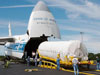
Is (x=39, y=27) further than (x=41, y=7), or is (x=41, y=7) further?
(x=41, y=7)

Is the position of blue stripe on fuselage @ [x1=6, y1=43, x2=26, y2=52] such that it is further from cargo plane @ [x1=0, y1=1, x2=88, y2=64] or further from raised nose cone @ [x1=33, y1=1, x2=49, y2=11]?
raised nose cone @ [x1=33, y1=1, x2=49, y2=11]

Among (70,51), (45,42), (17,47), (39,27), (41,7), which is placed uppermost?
(41,7)

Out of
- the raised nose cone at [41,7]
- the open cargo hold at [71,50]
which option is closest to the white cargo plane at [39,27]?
the raised nose cone at [41,7]

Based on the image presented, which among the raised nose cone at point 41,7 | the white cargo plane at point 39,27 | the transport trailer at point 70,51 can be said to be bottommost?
the transport trailer at point 70,51

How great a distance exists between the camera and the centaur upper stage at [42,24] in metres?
23.9

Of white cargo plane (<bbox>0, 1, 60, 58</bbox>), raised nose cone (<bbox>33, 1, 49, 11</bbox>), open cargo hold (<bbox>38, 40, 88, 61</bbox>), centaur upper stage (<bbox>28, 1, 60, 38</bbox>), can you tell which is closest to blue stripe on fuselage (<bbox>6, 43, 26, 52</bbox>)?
white cargo plane (<bbox>0, 1, 60, 58</bbox>)

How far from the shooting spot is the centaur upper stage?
78.5 feet

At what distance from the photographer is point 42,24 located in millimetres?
24141

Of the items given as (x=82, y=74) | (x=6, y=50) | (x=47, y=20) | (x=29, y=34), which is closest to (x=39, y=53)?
(x=29, y=34)

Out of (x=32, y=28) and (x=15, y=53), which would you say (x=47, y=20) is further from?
(x=15, y=53)

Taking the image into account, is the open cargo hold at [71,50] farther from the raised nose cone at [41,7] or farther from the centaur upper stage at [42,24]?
the raised nose cone at [41,7]

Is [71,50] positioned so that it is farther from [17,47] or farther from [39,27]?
[17,47]

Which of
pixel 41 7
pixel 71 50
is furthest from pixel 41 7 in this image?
pixel 71 50

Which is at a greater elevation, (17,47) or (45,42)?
(45,42)
